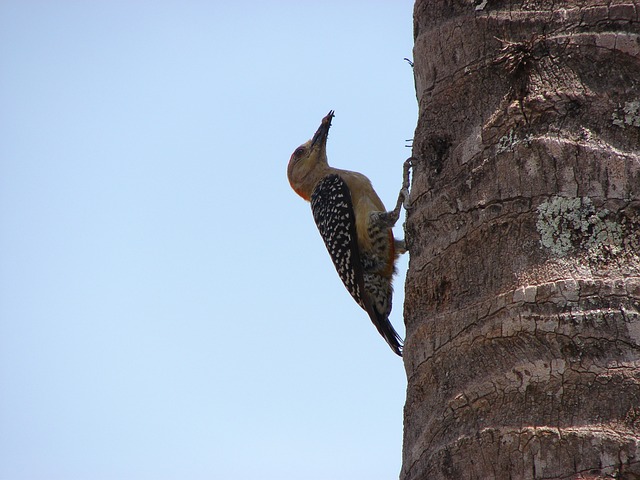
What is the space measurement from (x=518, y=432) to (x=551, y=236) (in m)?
0.69

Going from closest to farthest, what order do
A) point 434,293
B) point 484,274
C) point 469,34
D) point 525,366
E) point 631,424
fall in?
point 631,424 → point 525,366 → point 484,274 → point 434,293 → point 469,34

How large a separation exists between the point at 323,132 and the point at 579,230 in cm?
588

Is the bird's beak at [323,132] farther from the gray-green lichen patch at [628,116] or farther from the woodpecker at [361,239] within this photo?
the gray-green lichen patch at [628,116]

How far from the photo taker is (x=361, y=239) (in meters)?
7.23

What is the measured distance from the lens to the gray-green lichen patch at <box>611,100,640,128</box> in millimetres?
2990

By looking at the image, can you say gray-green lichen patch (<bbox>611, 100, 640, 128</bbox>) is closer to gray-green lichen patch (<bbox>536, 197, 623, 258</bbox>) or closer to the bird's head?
gray-green lichen patch (<bbox>536, 197, 623, 258</bbox>)

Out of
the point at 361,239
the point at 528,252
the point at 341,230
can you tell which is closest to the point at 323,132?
the point at 341,230

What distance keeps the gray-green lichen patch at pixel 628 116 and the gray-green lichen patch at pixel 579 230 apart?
34 cm

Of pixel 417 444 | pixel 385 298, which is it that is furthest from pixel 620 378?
pixel 385 298

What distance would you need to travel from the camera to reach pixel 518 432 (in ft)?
8.63

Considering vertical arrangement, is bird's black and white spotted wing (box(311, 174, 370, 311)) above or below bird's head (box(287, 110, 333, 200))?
below

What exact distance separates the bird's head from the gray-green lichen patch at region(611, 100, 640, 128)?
18.0ft

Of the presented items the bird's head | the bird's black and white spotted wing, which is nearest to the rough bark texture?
the bird's black and white spotted wing

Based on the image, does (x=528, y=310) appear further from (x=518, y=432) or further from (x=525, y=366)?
(x=518, y=432)
